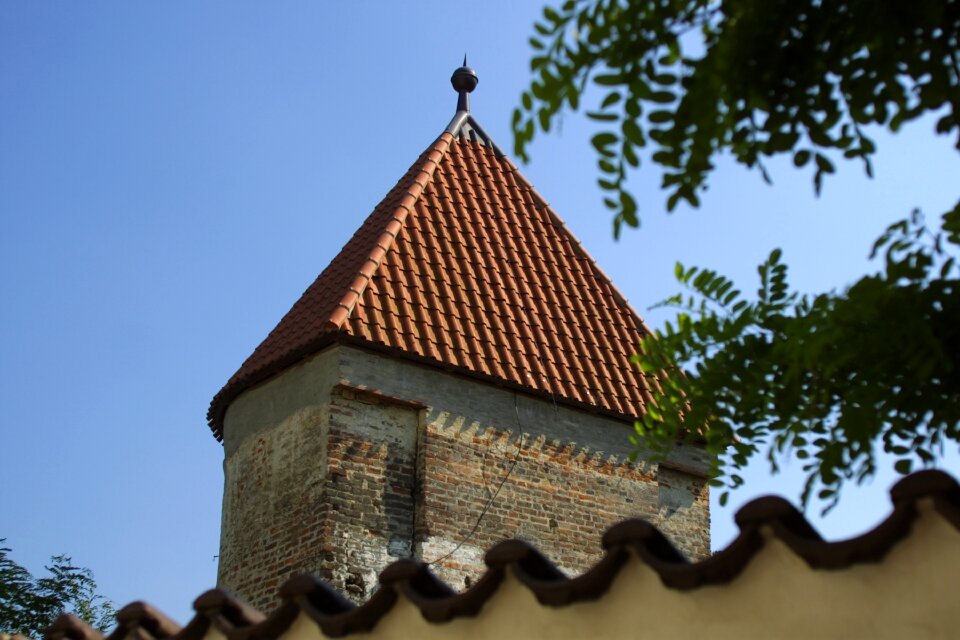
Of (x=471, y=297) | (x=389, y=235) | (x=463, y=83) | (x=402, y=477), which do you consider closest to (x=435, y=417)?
(x=402, y=477)

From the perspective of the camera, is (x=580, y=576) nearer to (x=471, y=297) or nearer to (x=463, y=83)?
(x=471, y=297)

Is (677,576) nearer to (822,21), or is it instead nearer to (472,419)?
(822,21)

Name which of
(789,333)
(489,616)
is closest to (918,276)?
(789,333)

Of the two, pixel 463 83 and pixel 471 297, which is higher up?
pixel 463 83

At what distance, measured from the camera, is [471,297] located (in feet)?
43.9

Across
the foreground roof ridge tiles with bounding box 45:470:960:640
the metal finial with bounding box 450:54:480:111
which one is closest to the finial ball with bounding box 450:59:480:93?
the metal finial with bounding box 450:54:480:111

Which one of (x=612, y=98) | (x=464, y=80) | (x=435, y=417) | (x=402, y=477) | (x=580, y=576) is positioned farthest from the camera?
(x=464, y=80)

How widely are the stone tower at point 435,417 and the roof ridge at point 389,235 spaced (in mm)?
27

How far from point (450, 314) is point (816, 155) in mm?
9156

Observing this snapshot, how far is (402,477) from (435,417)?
2.36ft

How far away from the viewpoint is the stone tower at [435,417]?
11.4 meters

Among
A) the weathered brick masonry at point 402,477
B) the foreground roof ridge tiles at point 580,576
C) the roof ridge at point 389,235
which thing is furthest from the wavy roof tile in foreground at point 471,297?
the foreground roof ridge tiles at point 580,576

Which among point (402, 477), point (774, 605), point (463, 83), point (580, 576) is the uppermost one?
point (463, 83)

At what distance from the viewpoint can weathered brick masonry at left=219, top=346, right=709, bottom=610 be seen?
11.3 meters
